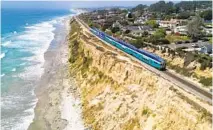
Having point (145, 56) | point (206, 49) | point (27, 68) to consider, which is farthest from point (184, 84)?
point (27, 68)

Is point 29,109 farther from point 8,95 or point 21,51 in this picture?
point 21,51

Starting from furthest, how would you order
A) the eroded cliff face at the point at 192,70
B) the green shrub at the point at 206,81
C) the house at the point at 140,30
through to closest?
the house at the point at 140,30 < the eroded cliff face at the point at 192,70 < the green shrub at the point at 206,81

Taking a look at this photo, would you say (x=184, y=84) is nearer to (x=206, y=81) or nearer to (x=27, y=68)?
(x=206, y=81)

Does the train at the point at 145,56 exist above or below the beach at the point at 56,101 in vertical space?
above

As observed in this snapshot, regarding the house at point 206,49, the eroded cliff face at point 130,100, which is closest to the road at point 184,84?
the eroded cliff face at point 130,100

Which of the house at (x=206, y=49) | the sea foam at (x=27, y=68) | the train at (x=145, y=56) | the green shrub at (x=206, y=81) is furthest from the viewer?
the house at (x=206, y=49)

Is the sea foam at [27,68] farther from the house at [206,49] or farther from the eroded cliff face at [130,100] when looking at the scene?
the house at [206,49]

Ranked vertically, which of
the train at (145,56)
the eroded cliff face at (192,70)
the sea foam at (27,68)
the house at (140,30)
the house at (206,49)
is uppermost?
the train at (145,56)

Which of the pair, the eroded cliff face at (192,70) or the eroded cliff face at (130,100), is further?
the eroded cliff face at (192,70)
